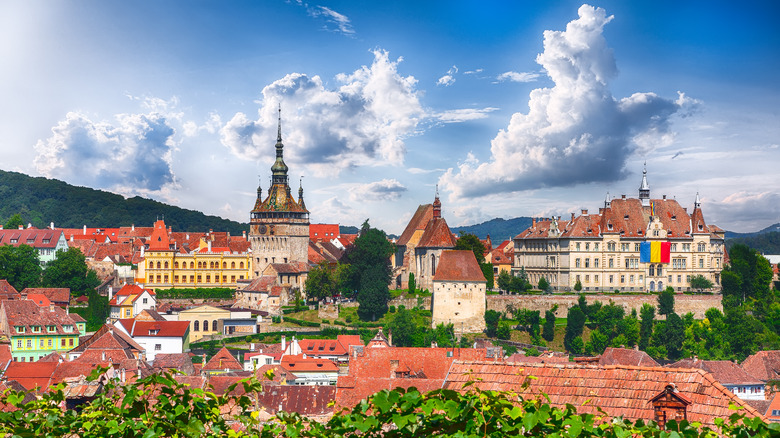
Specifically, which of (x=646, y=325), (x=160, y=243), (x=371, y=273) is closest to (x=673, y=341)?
(x=646, y=325)

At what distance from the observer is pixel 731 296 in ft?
272

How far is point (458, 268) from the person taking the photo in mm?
76500

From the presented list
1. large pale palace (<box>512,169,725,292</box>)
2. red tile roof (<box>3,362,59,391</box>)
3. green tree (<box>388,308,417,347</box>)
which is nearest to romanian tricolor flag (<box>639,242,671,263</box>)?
large pale palace (<box>512,169,725,292</box>)

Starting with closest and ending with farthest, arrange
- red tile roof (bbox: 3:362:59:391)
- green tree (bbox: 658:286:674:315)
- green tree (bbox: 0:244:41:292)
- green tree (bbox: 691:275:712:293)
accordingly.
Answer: red tile roof (bbox: 3:362:59:391)
green tree (bbox: 658:286:674:315)
green tree (bbox: 0:244:41:292)
green tree (bbox: 691:275:712:293)

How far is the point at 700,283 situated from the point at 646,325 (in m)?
13.3

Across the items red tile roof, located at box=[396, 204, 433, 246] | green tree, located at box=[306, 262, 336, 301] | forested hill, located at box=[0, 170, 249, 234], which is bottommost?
green tree, located at box=[306, 262, 336, 301]

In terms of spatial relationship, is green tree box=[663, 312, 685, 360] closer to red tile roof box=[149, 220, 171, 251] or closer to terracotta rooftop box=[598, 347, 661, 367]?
terracotta rooftop box=[598, 347, 661, 367]

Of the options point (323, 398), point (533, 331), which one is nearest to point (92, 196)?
point (533, 331)

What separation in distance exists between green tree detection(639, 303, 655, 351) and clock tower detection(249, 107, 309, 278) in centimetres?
3355

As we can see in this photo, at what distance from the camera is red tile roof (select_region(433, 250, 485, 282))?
7612 cm

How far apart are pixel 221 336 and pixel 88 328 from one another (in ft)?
36.2

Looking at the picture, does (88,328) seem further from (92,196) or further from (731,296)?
(92,196)

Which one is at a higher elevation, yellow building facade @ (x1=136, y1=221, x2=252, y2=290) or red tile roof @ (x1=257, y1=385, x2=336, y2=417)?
yellow building facade @ (x1=136, y1=221, x2=252, y2=290)

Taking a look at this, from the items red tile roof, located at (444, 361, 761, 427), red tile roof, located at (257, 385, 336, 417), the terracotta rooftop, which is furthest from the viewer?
the terracotta rooftop
